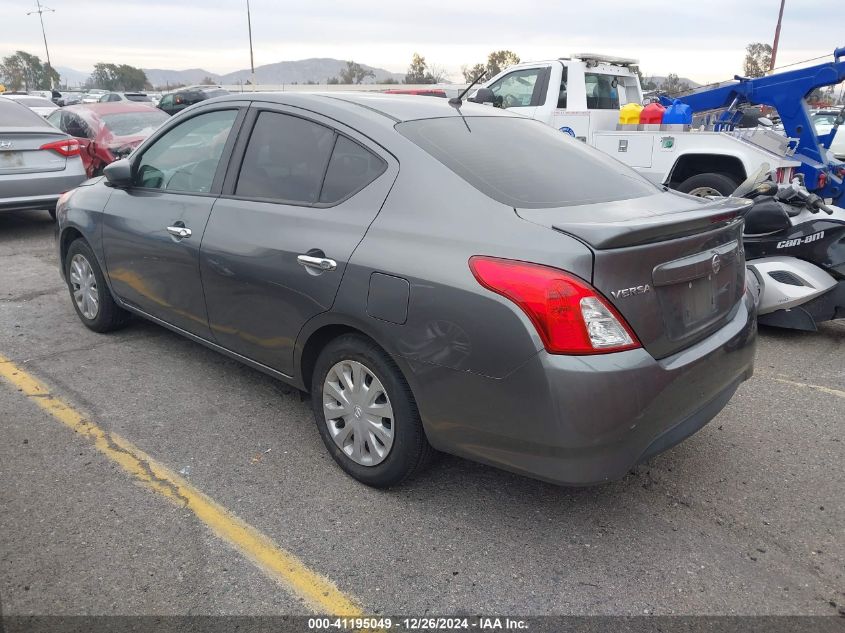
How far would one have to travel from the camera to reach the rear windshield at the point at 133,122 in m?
10.6

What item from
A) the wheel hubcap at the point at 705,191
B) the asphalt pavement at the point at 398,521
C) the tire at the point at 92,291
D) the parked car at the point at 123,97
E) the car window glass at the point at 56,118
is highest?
the car window glass at the point at 56,118

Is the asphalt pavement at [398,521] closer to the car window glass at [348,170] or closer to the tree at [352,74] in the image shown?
the car window glass at [348,170]

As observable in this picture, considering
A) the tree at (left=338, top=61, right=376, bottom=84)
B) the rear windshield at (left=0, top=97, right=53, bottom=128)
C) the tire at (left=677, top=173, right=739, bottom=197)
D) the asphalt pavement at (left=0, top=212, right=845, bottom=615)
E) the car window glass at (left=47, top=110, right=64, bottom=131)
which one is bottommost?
the asphalt pavement at (left=0, top=212, right=845, bottom=615)

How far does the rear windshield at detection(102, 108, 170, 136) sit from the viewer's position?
10633 millimetres

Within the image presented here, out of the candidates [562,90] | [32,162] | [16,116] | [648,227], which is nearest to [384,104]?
[648,227]

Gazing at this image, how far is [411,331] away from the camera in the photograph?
2.66 meters

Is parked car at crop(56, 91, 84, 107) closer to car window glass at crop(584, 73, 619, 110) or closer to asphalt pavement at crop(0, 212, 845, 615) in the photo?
car window glass at crop(584, 73, 619, 110)

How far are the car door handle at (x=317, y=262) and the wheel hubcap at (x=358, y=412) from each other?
43 cm

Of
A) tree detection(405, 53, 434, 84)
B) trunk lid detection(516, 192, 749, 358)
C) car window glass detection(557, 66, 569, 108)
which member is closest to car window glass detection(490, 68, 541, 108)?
car window glass detection(557, 66, 569, 108)

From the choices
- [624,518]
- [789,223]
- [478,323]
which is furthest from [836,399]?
[478,323]

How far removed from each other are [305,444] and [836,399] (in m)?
3.22

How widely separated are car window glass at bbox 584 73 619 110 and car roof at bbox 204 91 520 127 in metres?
6.49

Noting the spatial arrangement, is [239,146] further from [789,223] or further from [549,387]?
[789,223]

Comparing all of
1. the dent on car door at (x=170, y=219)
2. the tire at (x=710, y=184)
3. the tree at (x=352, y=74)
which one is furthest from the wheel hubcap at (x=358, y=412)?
the tree at (x=352, y=74)
